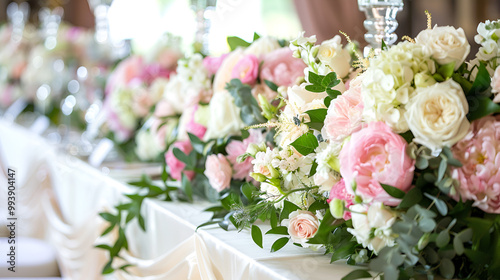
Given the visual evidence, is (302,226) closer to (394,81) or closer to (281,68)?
(394,81)

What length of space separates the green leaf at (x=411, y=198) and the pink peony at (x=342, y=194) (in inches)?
3.2

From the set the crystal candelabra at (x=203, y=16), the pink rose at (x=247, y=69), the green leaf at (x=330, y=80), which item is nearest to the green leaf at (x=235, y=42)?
the pink rose at (x=247, y=69)

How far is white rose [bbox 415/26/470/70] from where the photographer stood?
854 millimetres

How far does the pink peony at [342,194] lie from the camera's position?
0.90 meters

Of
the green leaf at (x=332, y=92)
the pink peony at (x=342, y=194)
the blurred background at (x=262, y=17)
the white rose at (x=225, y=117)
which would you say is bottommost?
the blurred background at (x=262, y=17)

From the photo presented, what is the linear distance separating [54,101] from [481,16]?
3159 millimetres

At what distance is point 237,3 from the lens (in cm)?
552

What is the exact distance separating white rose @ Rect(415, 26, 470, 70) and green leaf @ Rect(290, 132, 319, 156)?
9.8 inches

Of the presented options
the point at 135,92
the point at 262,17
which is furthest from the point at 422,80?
the point at 262,17

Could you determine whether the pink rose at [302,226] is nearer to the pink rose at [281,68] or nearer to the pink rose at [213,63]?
the pink rose at [281,68]

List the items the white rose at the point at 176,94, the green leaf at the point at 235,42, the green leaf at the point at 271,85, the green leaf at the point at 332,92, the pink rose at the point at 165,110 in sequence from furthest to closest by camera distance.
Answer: the pink rose at the point at 165,110 < the white rose at the point at 176,94 < the green leaf at the point at 235,42 < the green leaf at the point at 271,85 < the green leaf at the point at 332,92

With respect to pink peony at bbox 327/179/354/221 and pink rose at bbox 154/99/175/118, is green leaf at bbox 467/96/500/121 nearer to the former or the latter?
pink peony at bbox 327/179/354/221

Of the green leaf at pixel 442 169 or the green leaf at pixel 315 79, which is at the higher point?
the green leaf at pixel 315 79

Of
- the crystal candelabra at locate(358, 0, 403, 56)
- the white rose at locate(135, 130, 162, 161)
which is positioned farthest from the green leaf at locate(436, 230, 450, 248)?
→ the white rose at locate(135, 130, 162, 161)
